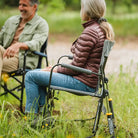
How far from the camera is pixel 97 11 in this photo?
8.32 feet

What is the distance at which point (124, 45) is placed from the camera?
9930 mm

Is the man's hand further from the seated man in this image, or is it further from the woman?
the woman

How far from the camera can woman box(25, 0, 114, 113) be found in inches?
97.4

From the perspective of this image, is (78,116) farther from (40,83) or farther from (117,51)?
(117,51)

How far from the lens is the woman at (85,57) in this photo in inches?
97.4

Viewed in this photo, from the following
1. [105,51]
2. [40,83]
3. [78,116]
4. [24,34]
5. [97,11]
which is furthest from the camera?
[24,34]

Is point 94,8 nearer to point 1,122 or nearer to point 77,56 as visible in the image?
point 77,56

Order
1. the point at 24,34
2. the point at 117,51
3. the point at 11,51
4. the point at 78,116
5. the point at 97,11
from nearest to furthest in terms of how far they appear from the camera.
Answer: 1. the point at 97,11
2. the point at 11,51
3. the point at 78,116
4. the point at 24,34
5. the point at 117,51

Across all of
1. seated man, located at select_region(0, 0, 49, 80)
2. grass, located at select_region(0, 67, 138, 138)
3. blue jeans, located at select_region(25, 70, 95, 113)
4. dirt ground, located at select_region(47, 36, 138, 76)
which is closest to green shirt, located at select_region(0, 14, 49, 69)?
seated man, located at select_region(0, 0, 49, 80)

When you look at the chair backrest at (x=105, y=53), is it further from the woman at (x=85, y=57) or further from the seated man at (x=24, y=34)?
the seated man at (x=24, y=34)

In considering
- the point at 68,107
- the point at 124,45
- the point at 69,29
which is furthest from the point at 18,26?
the point at 69,29

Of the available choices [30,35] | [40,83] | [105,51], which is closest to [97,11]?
[105,51]

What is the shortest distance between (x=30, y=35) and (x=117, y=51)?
5.66 m

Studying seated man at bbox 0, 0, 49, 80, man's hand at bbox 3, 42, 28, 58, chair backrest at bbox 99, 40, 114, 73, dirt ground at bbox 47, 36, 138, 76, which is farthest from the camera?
dirt ground at bbox 47, 36, 138, 76
